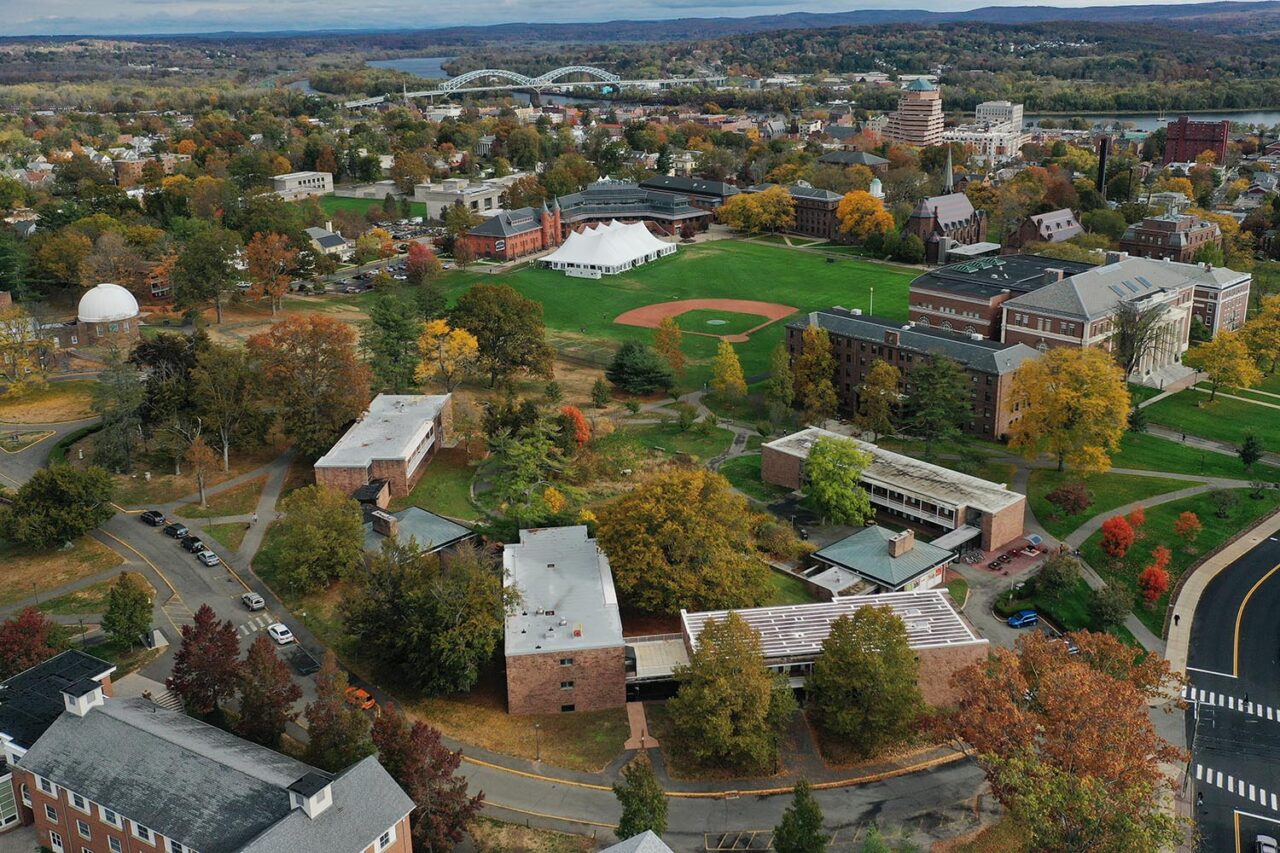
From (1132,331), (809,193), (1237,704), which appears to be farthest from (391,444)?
(809,193)

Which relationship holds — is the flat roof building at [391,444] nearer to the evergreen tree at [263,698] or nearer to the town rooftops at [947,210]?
the evergreen tree at [263,698]

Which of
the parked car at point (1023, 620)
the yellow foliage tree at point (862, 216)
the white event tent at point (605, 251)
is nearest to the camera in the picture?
the parked car at point (1023, 620)

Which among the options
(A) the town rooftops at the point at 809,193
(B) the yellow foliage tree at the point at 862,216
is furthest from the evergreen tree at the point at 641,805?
(A) the town rooftops at the point at 809,193

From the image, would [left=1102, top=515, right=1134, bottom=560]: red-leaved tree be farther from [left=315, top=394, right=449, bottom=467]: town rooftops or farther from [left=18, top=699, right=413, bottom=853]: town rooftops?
[left=18, top=699, right=413, bottom=853]: town rooftops

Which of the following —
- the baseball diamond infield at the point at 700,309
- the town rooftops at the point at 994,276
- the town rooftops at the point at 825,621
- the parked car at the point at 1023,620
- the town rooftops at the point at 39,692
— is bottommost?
the parked car at the point at 1023,620

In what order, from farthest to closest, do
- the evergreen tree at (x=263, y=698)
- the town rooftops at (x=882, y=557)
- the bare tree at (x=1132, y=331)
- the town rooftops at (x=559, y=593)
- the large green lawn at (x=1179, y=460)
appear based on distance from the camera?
the bare tree at (x=1132, y=331) → the large green lawn at (x=1179, y=460) → the town rooftops at (x=882, y=557) → the town rooftops at (x=559, y=593) → the evergreen tree at (x=263, y=698)

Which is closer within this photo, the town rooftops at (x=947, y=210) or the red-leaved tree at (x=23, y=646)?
the red-leaved tree at (x=23, y=646)

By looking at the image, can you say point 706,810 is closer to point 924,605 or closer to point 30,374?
point 924,605
